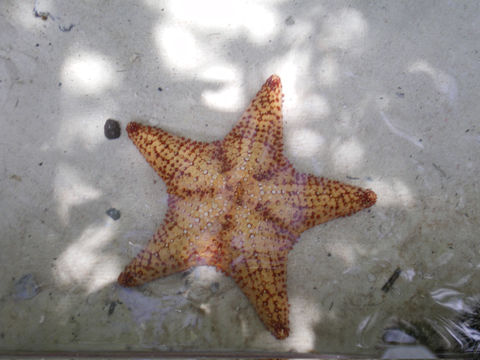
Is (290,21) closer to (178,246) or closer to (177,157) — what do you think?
(177,157)

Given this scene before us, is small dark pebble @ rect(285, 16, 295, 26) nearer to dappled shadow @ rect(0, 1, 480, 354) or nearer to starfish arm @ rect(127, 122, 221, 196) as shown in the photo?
dappled shadow @ rect(0, 1, 480, 354)

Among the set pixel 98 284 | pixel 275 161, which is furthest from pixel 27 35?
pixel 275 161

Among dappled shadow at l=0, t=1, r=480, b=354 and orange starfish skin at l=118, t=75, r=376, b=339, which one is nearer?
orange starfish skin at l=118, t=75, r=376, b=339

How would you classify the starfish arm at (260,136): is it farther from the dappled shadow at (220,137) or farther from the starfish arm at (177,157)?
→ the dappled shadow at (220,137)

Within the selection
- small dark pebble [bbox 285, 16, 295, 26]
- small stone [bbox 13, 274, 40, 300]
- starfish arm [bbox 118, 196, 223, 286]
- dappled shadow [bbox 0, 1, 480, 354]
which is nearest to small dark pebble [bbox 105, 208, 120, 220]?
dappled shadow [bbox 0, 1, 480, 354]

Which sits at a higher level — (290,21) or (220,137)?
(290,21)

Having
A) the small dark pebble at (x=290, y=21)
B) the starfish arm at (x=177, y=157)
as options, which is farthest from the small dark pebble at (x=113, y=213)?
the small dark pebble at (x=290, y=21)

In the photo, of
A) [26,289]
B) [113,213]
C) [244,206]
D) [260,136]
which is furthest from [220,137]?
[26,289]

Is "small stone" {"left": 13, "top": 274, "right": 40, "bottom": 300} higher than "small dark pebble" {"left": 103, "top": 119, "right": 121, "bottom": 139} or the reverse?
the reverse
